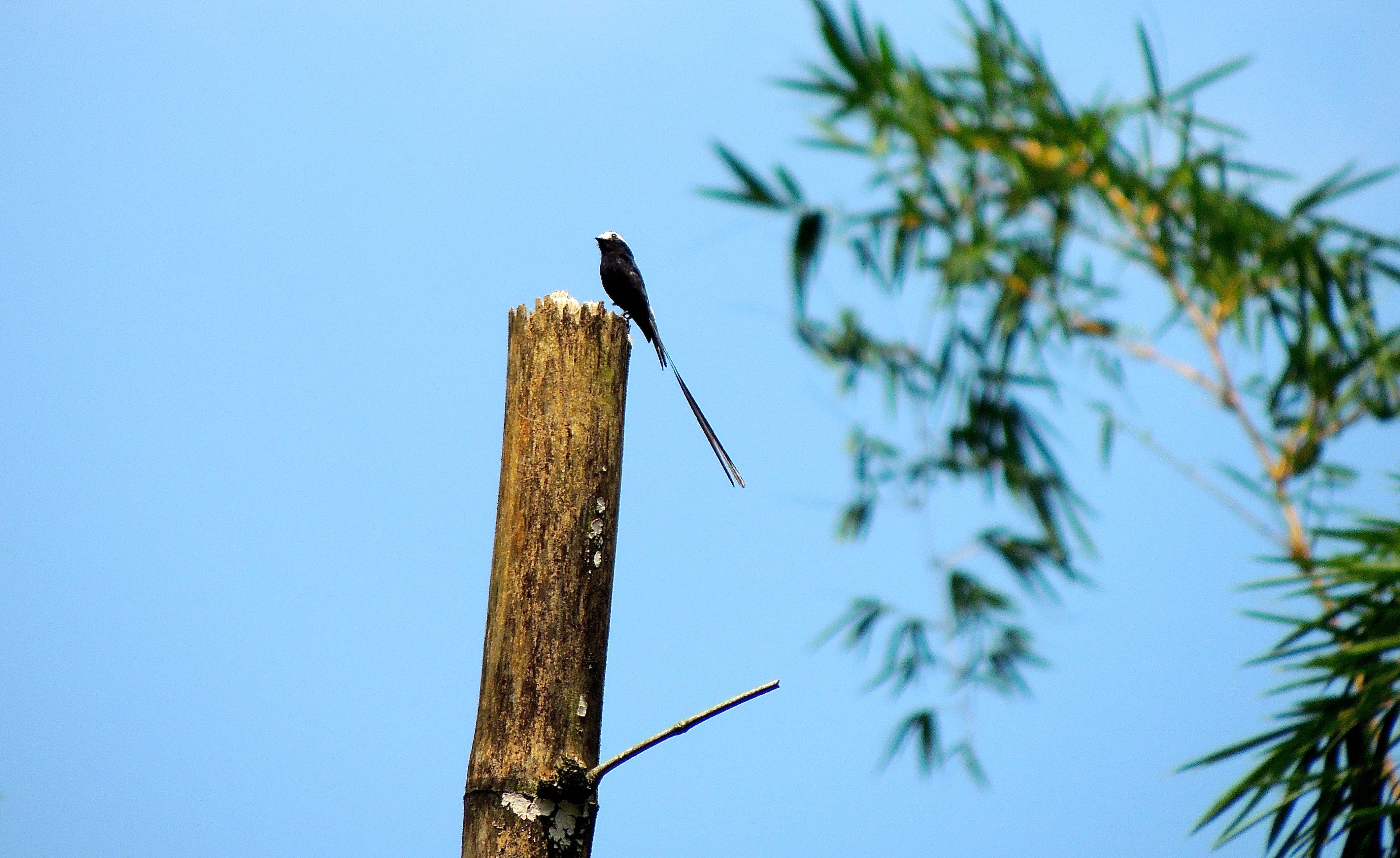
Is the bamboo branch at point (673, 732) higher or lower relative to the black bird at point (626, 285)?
lower

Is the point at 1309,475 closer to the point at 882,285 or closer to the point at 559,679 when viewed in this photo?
the point at 882,285

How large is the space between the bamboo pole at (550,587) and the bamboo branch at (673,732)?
0.09ft

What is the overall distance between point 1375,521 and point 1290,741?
802 millimetres

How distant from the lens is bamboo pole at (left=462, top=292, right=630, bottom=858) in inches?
85.3

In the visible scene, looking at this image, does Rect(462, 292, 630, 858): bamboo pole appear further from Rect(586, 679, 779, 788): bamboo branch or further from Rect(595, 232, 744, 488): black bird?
Rect(595, 232, 744, 488): black bird

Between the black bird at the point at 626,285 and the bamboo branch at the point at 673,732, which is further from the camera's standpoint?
the black bird at the point at 626,285

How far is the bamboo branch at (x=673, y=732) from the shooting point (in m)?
2.22

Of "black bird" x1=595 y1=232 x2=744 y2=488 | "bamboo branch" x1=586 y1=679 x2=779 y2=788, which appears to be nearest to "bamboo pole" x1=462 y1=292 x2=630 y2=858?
"bamboo branch" x1=586 y1=679 x2=779 y2=788

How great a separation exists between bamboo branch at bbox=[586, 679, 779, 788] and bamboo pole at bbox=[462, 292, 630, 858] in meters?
0.03

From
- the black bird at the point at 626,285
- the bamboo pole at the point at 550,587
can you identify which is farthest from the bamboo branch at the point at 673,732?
the black bird at the point at 626,285

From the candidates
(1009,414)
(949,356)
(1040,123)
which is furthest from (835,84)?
(1009,414)

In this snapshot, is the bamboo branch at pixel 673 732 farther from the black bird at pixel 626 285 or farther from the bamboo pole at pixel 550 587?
the black bird at pixel 626 285

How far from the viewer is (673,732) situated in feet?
7.45

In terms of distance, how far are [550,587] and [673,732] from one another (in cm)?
39
